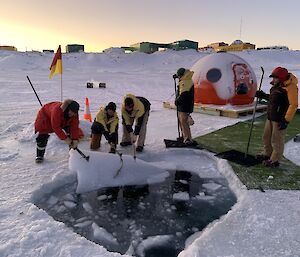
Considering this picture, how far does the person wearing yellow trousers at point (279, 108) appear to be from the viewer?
5.25 m

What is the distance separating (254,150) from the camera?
6699mm

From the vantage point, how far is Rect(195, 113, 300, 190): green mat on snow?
4996 millimetres

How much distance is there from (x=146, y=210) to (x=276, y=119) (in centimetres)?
271

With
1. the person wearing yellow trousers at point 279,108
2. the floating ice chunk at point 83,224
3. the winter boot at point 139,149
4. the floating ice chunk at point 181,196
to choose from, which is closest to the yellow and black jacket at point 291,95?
the person wearing yellow trousers at point 279,108

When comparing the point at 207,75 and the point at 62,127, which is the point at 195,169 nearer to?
the point at 62,127

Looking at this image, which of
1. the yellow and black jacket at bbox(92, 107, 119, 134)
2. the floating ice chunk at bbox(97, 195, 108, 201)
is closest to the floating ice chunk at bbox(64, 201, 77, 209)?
the floating ice chunk at bbox(97, 195, 108, 201)

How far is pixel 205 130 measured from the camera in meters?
8.58

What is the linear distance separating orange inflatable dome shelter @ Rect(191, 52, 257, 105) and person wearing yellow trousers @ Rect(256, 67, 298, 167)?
5.23 metres

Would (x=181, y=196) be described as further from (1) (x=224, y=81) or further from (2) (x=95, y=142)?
(1) (x=224, y=81)

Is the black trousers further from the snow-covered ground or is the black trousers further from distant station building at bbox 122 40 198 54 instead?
distant station building at bbox 122 40 198 54

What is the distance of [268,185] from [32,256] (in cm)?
336

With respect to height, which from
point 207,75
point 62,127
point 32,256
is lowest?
point 32,256

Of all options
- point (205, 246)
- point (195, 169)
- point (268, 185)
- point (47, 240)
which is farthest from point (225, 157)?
point (47, 240)

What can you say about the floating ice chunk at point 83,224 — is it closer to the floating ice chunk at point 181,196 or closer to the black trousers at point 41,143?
the floating ice chunk at point 181,196
